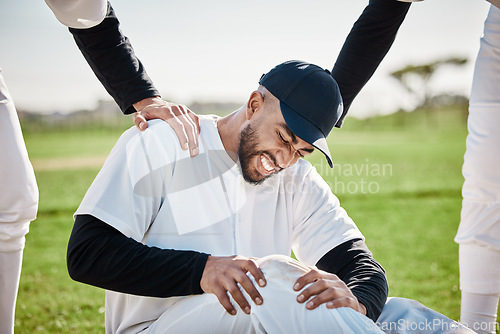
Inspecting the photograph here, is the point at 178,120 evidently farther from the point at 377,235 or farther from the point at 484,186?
the point at 377,235

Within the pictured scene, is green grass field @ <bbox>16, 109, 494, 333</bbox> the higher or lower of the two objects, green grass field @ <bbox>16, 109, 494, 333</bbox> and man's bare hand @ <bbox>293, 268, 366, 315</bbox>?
the lower

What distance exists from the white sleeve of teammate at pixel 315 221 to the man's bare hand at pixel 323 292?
1.62 feet

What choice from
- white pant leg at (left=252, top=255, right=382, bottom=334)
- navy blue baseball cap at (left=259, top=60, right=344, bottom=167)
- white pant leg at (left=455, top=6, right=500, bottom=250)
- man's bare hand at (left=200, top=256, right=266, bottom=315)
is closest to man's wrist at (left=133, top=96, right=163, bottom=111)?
navy blue baseball cap at (left=259, top=60, right=344, bottom=167)

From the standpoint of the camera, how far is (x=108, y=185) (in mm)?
1955

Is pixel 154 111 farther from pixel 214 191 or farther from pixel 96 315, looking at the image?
pixel 96 315

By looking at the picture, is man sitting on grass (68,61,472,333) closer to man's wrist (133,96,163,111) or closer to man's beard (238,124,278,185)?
man's beard (238,124,278,185)

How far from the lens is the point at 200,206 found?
2.20m

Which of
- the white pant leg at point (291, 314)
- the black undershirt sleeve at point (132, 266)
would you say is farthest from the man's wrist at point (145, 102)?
the white pant leg at point (291, 314)

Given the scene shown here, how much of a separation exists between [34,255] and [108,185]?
4971 millimetres

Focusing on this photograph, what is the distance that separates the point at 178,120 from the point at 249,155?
0.34 m

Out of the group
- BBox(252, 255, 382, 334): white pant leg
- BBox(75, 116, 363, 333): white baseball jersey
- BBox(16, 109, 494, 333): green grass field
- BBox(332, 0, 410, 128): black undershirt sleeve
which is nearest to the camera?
BBox(252, 255, 382, 334): white pant leg

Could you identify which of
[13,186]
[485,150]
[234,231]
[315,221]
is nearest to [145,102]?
[13,186]

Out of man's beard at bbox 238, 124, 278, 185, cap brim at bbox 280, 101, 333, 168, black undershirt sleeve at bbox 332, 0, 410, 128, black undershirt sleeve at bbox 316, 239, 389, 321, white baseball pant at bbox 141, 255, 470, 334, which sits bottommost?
black undershirt sleeve at bbox 316, 239, 389, 321

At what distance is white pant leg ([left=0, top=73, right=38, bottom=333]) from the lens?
2273 millimetres
